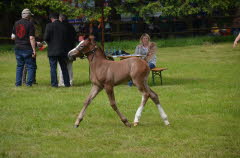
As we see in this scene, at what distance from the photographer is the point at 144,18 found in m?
34.6

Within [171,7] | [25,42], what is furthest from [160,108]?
[171,7]

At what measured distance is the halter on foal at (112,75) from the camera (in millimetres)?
9828

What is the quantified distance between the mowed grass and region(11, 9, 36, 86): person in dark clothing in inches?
27.1

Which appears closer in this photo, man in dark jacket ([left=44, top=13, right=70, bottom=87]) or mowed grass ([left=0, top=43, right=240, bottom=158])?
mowed grass ([left=0, top=43, right=240, bottom=158])

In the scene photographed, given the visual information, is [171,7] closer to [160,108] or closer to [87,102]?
[160,108]

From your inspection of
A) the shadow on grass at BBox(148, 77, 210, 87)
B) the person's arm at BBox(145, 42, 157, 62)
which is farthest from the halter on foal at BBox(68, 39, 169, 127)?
the shadow on grass at BBox(148, 77, 210, 87)

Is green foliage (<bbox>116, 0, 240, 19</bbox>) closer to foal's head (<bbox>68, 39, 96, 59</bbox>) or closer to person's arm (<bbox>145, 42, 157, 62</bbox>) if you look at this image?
person's arm (<bbox>145, 42, 157, 62</bbox>)

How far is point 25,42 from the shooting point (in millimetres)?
15805

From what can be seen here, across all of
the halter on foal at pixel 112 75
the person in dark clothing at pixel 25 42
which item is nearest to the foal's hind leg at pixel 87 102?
the halter on foal at pixel 112 75

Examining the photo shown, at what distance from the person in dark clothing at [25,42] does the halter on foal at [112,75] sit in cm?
583

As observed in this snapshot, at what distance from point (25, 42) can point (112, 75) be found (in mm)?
6550

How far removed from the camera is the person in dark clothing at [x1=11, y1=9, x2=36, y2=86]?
15.7 m

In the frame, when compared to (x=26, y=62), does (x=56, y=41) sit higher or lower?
higher

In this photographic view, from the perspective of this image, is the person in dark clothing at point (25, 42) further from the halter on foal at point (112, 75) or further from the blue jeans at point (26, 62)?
the halter on foal at point (112, 75)
